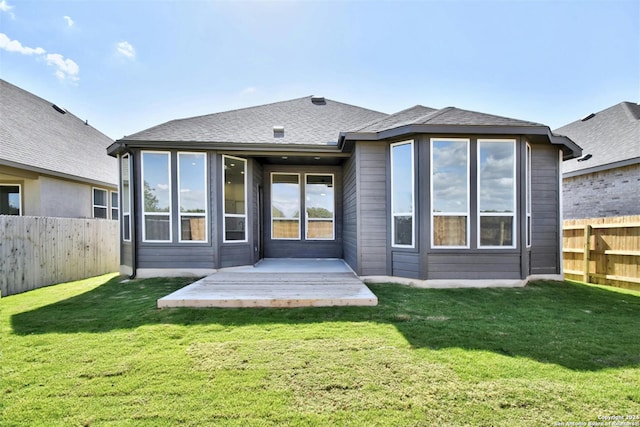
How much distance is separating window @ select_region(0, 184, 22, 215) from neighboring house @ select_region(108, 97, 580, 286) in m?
4.18

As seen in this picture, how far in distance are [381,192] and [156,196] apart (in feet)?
17.2

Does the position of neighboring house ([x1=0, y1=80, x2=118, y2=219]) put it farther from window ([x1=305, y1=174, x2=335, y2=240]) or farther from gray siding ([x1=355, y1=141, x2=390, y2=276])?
gray siding ([x1=355, y1=141, x2=390, y2=276])

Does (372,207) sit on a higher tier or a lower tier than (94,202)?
lower

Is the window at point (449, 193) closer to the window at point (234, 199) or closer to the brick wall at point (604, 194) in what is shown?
the window at point (234, 199)

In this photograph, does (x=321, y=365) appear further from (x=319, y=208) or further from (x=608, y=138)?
(x=608, y=138)

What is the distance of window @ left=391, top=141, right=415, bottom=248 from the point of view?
227 inches

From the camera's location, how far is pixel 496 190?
5629 mm

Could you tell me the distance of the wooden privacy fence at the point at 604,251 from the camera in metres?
5.89

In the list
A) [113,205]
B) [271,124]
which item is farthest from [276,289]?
[113,205]

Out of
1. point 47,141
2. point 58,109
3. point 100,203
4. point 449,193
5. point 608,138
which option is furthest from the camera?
point 58,109

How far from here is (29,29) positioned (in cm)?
800

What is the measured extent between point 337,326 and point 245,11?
9104 millimetres

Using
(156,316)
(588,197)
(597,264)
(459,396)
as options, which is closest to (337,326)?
(459,396)

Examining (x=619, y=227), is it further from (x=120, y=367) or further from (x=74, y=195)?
(x=74, y=195)
